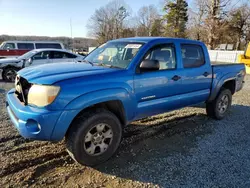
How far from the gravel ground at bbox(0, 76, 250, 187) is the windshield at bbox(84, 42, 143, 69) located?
1.44 m

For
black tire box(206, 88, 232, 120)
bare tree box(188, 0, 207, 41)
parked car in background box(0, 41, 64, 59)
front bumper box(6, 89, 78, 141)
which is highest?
bare tree box(188, 0, 207, 41)

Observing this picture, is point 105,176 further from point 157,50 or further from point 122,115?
point 157,50

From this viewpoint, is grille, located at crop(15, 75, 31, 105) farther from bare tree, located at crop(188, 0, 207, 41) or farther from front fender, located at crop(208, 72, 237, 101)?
bare tree, located at crop(188, 0, 207, 41)

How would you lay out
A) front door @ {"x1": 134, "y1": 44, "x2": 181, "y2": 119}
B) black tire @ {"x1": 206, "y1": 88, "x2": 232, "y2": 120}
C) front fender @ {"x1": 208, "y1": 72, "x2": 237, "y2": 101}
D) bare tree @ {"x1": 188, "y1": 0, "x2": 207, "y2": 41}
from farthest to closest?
bare tree @ {"x1": 188, "y1": 0, "x2": 207, "y2": 41} → black tire @ {"x1": 206, "y1": 88, "x2": 232, "y2": 120} → front fender @ {"x1": 208, "y1": 72, "x2": 237, "y2": 101} → front door @ {"x1": 134, "y1": 44, "x2": 181, "y2": 119}

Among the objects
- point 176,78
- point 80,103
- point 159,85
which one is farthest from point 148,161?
point 176,78

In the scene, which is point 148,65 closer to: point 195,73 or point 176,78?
point 176,78

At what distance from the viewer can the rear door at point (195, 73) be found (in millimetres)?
3893

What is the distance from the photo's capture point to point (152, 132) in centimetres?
408

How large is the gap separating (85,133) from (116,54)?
1584 millimetres

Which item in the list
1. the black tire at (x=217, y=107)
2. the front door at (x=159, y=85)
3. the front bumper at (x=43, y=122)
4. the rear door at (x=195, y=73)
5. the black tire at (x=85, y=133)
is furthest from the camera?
the black tire at (x=217, y=107)

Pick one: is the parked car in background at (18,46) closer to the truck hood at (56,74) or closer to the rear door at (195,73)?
the rear door at (195,73)

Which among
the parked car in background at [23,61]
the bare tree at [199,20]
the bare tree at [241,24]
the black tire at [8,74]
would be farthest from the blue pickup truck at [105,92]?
the bare tree at [241,24]

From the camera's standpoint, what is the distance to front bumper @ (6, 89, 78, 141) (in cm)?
239

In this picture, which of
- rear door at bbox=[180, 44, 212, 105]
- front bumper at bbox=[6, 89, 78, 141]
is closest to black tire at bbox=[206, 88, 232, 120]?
rear door at bbox=[180, 44, 212, 105]
